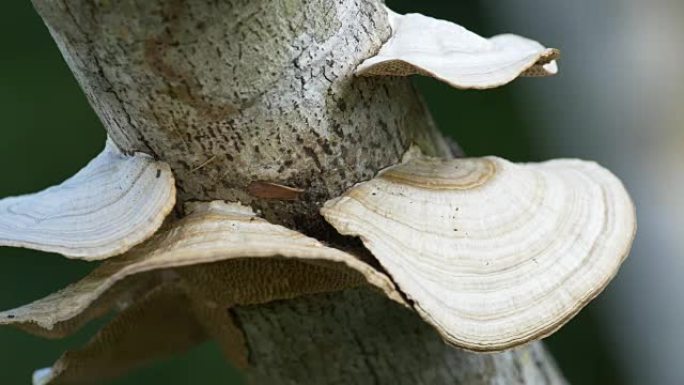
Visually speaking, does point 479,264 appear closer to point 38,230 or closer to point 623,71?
point 38,230

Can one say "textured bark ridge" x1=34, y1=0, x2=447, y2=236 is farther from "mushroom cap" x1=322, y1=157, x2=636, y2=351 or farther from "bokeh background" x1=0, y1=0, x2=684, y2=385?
"bokeh background" x1=0, y1=0, x2=684, y2=385

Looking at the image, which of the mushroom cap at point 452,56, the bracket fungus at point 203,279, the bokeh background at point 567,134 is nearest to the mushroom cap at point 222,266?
the bracket fungus at point 203,279

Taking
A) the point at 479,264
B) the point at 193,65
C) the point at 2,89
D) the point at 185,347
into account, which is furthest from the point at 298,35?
the point at 2,89

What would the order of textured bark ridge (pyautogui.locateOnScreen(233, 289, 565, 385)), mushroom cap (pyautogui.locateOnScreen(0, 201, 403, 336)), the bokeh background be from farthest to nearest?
the bokeh background → textured bark ridge (pyautogui.locateOnScreen(233, 289, 565, 385)) → mushroom cap (pyautogui.locateOnScreen(0, 201, 403, 336))

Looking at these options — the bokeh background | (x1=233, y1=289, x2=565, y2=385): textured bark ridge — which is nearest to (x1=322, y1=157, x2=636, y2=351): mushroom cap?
(x1=233, y1=289, x2=565, y2=385): textured bark ridge

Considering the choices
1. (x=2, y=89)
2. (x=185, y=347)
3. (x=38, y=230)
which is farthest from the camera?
(x=2, y=89)

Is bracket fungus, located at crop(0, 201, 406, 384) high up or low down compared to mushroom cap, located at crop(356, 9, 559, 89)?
down

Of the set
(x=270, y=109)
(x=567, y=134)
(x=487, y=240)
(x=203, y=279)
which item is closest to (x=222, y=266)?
(x=203, y=279)
